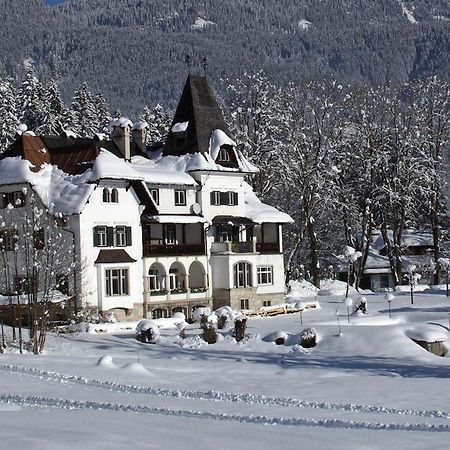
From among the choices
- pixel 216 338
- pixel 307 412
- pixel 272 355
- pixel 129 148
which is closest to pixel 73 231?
pixel 129 148

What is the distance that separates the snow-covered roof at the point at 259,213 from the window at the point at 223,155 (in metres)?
2.88

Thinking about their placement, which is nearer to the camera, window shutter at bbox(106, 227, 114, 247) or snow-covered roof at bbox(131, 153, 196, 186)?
window shutter at bbox(106, 227, 114, 247)

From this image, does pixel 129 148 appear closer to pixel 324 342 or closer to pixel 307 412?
pixel 324 342

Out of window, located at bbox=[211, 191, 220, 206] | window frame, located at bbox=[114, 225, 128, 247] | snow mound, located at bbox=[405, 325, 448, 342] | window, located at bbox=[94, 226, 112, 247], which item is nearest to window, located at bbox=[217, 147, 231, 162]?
window, located at bbox=[211, 191, 220, 206]

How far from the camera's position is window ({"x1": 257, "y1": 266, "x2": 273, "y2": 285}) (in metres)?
53.4

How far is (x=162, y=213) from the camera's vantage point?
1978 inches

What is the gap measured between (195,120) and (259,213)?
6.45 metres

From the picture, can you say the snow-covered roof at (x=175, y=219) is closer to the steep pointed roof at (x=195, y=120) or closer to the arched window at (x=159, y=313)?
the steep pointed roof at (x=195, y=120)

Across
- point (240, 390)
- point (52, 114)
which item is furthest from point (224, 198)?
point (240, 390)

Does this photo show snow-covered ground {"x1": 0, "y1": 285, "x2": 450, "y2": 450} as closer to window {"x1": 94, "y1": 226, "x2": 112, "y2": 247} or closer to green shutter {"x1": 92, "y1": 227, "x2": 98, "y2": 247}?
green shutter {"x1": 92, "y1": 227, "x2": 98, "y2": 247}

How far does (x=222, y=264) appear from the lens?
169 feet

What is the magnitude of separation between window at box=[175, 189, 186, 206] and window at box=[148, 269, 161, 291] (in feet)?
13.0

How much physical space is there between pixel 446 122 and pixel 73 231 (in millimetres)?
27300

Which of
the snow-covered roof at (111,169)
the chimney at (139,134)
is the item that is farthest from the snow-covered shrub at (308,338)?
the chimney at (139,134)
